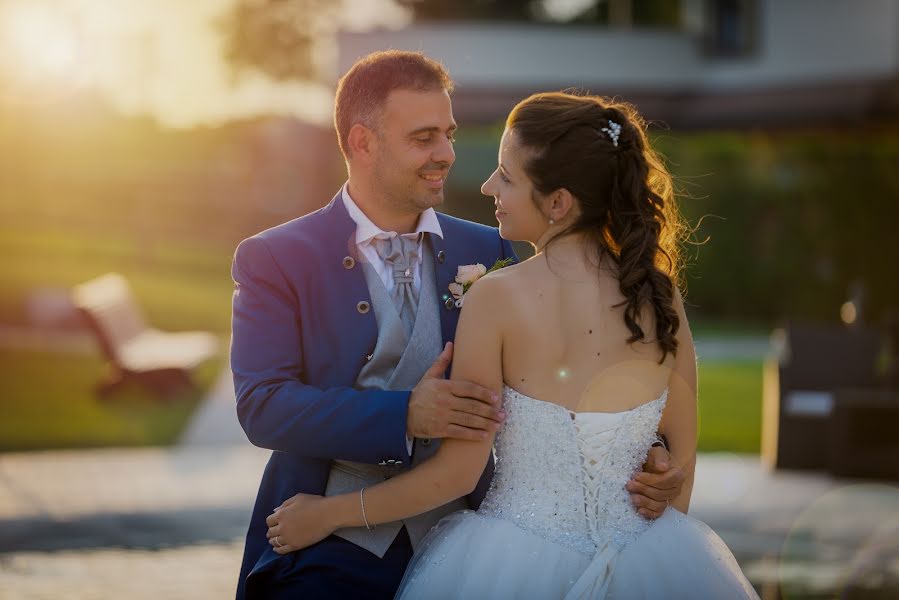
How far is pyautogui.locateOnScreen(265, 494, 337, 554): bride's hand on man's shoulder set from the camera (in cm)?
318

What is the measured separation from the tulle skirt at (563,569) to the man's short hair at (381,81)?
1.15 m

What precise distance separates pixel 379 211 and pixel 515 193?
0.47m

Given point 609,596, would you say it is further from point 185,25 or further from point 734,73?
point 185,25

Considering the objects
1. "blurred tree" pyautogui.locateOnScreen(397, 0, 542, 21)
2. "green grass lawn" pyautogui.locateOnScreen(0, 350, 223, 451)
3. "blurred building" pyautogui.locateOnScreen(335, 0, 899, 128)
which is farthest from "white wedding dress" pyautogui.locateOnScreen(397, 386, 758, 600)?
"blurred tree" pyautogui.locateOnScreen(397, 0, 542, 21)

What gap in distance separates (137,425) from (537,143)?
9.82 m

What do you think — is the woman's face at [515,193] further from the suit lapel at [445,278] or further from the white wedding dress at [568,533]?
the white wedding dress at [568,533]

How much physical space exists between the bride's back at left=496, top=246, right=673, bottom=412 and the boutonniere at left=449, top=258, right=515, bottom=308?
0.83 feet

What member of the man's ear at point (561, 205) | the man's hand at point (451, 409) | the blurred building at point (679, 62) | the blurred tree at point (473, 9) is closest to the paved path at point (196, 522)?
the man's hand at point (451, 409)

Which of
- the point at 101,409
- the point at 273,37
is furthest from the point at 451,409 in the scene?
the point at 273,37

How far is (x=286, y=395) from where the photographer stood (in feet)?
10.3

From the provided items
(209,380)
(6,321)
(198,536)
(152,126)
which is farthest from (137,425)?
(152,126)

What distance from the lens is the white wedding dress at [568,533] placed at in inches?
124

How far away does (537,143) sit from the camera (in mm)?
3150

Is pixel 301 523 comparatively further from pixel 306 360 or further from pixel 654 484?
pixel 654 484
